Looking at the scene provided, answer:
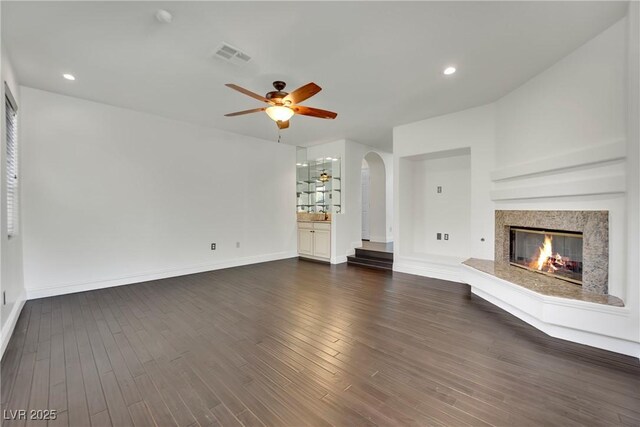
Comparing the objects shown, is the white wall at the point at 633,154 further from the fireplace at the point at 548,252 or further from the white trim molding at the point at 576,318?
the fireplace at the point at 548,252

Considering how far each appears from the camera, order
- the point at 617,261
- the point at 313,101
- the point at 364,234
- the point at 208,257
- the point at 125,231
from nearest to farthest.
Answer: the point at 617,261 → the point at 313,101 → the point at 125,231 → the point at 208,257 → the point at 364,234

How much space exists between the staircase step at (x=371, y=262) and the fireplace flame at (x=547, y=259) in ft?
8.18

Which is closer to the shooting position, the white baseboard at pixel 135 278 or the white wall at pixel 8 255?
the white wall at pixel 8 255

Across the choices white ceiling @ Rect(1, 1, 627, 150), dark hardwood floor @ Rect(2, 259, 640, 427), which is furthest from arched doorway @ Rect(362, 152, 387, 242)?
dark hardwood floor @ Rect(2, 259, 640, 427)

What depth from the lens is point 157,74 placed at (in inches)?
125

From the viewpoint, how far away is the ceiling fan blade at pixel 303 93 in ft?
8.54

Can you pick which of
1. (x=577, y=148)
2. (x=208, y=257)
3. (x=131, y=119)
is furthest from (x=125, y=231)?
(x=577, y=148)

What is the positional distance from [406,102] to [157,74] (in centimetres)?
344

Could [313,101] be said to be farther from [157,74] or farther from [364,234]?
[364,234]

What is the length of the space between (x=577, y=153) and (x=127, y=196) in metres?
6.17

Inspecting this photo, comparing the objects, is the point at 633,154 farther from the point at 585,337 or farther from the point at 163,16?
the point at 163,16

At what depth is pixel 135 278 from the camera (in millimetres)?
4430

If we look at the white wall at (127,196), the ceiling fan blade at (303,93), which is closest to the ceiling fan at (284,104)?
the ceiling fan blade at (303,93)

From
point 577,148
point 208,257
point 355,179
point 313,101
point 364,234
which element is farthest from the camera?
point 364,234
